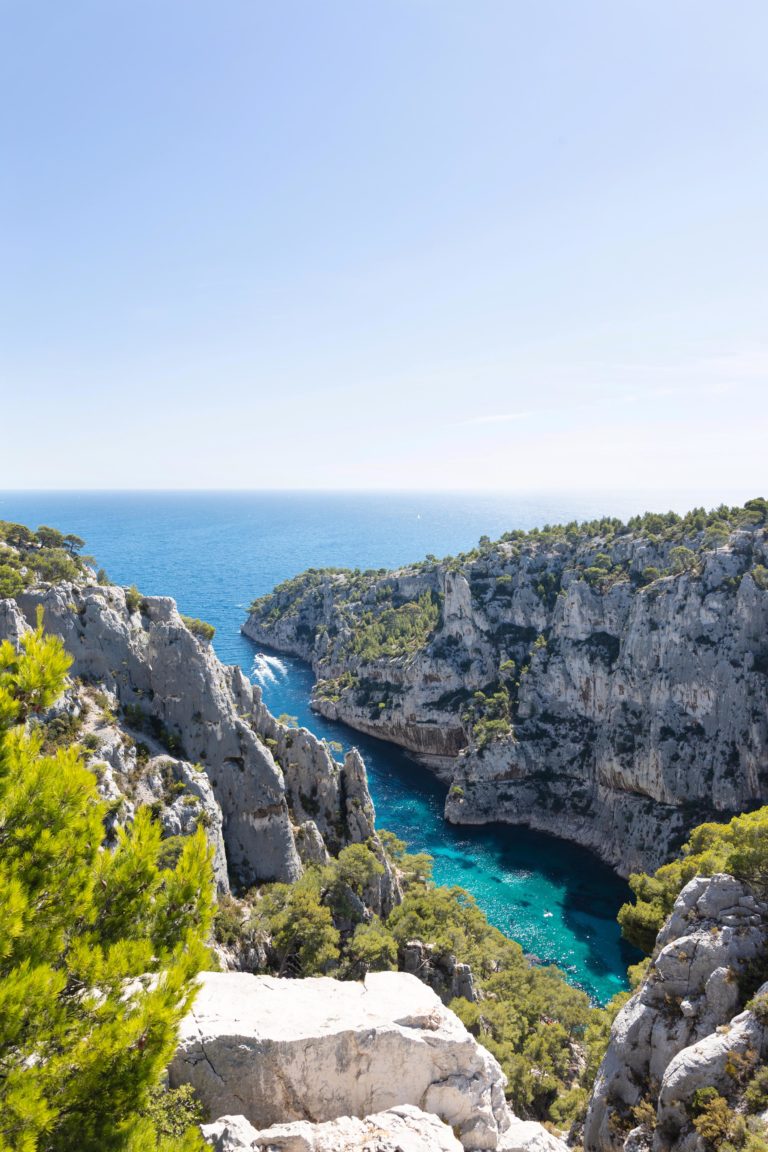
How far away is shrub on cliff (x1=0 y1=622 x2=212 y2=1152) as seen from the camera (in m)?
7.52

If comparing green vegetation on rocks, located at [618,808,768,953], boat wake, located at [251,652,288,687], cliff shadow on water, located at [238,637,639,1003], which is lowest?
cliff shadow on water, located at [238,637,639,1003]

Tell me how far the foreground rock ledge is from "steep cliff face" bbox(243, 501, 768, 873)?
55318 mm

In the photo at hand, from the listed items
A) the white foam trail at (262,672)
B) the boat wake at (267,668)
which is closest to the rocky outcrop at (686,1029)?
the white foam trail at (262,672)

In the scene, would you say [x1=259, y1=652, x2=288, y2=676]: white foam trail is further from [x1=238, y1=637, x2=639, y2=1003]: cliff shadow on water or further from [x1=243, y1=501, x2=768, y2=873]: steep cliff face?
[x1=238, y1=637, x2=639, y2=1003]: cliff shadow on water

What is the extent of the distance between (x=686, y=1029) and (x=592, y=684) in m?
58.1

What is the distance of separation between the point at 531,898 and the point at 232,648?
295 ft

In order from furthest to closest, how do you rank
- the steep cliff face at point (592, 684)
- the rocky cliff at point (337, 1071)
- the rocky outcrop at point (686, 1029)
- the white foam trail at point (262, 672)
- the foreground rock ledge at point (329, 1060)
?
1. the white foam trail at point (262, 672)
2. the steep cliff face at point (592, 684)
3. the rocky outcrop at point (686, 1029)
4. the foreground rock ledge at point (329, 1060)
5. the rocky cliff at point (337, 1071)

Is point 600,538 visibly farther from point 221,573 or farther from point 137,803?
point 221,573

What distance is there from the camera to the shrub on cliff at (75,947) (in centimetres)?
752

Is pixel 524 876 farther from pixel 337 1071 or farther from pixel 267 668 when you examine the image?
pixel 267 668

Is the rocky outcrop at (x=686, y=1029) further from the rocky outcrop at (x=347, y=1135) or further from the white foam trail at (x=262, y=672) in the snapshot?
the white foam trail at (x=262, y=672)

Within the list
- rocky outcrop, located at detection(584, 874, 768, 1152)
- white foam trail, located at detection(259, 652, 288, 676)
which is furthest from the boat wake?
rocky outcrop, located at detection(584, 874, 768, 1152)

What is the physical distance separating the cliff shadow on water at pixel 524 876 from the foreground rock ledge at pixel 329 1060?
3998 centimetres

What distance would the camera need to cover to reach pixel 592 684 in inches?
2987
